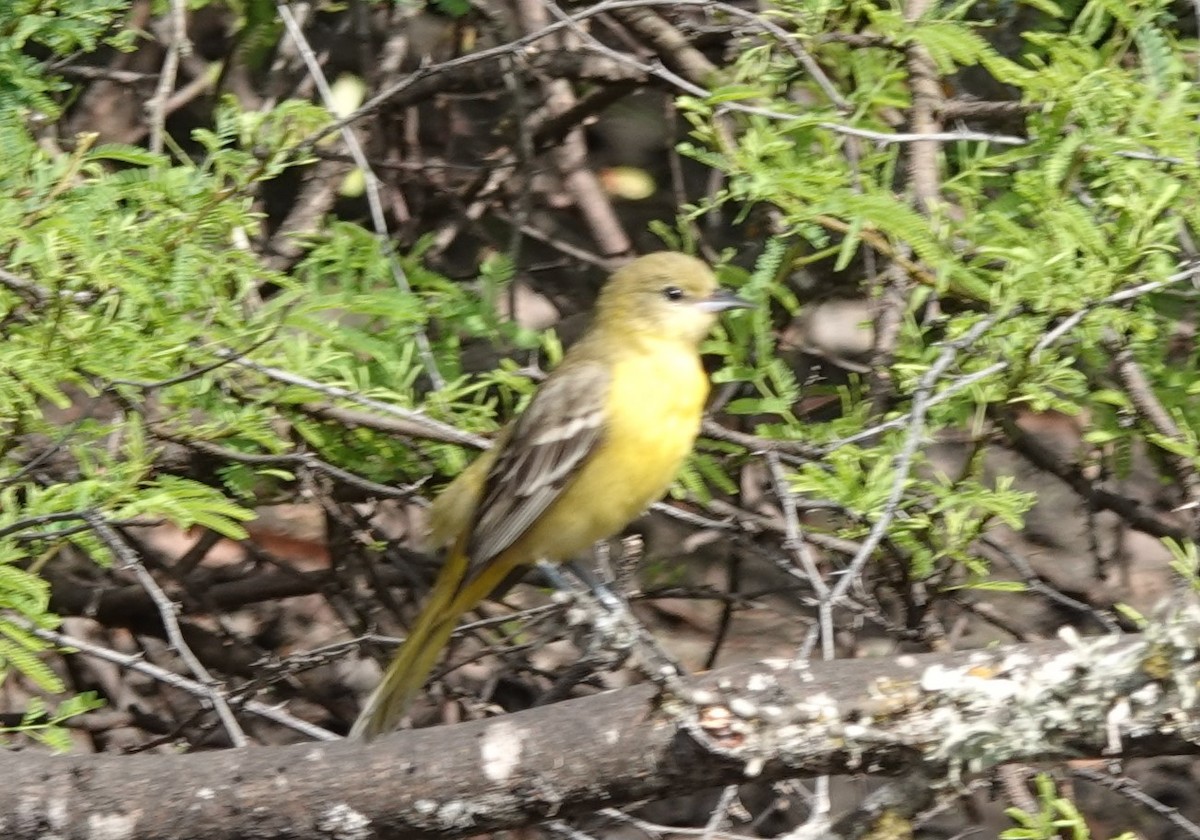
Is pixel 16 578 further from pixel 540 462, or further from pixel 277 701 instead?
pixel 277 701

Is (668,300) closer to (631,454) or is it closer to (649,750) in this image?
(631,454)

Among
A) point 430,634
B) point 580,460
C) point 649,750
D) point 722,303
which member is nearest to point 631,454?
point 580,460

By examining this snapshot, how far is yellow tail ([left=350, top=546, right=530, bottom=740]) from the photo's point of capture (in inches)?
147

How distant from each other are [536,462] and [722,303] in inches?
26.9

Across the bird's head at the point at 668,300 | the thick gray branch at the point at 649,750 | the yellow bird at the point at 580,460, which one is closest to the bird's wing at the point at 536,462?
the yellow bird at the point at 580,460

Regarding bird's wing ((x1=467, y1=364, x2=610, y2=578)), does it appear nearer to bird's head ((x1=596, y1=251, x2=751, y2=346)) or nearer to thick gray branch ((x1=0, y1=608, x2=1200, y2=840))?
bird's head ((x1=596, y1=251, x2=751, y2=346))

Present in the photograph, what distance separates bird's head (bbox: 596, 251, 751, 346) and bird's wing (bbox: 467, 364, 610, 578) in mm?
310

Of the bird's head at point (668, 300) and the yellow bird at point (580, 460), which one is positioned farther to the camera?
the bird's head at point (668, 300)

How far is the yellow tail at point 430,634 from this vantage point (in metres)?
3.74

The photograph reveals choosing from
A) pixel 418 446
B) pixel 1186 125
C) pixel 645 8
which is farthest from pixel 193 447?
pixel 1186 125

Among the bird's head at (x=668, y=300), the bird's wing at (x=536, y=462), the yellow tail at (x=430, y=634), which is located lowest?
the yellow tail at (x=430, y=634)

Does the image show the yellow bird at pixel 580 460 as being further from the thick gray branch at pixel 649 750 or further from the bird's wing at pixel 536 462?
the thick gray branch at pixel 649 750

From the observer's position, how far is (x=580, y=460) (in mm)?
4246

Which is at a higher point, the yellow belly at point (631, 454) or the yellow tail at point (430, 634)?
the yellow belly at point (631, 454)
